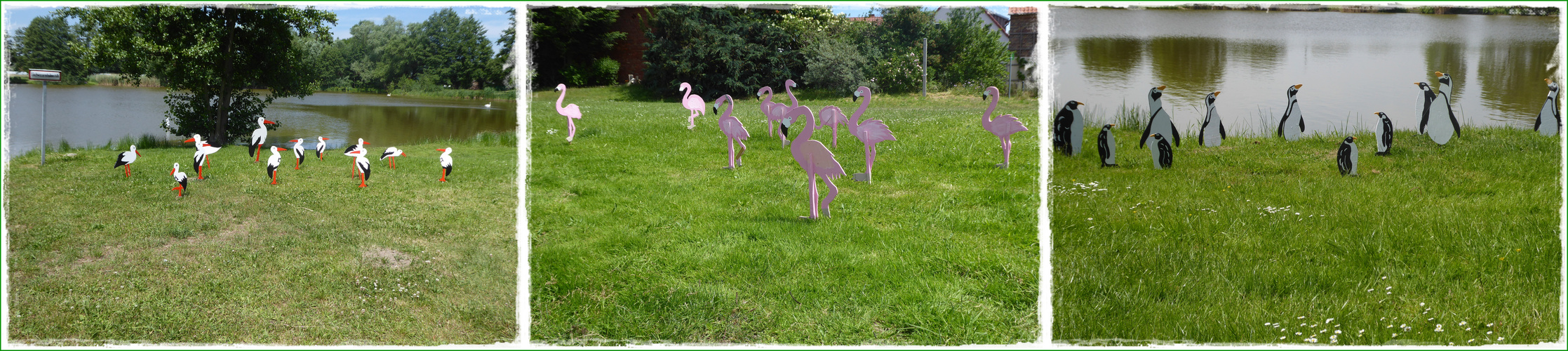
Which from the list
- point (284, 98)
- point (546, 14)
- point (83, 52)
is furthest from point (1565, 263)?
point (83, 52)

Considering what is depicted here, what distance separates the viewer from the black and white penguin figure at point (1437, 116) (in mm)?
6102

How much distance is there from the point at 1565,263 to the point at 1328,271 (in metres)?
0.78

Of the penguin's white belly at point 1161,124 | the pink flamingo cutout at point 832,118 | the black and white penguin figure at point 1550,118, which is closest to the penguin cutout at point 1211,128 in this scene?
the penguin's white belly at point 1161,124

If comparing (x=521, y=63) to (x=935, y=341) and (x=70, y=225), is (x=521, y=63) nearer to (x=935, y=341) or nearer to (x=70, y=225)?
(x=935, y=341)

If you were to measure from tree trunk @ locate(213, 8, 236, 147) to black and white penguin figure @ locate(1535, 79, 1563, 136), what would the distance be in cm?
1113

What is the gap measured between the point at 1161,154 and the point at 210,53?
26.2ft

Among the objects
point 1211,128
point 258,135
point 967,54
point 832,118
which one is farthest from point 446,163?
point 1211,128

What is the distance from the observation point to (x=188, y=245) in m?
4.89

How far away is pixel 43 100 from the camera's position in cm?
559

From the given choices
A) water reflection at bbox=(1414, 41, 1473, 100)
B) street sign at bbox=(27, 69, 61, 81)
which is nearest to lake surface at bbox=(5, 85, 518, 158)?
street sign at bbox=(27, 69, 61, 81)

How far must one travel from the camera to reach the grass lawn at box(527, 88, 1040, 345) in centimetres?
291

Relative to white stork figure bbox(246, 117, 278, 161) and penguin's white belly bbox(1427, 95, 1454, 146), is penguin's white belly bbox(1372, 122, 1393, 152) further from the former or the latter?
white stork figure bbox(246, 117, 278, 161)

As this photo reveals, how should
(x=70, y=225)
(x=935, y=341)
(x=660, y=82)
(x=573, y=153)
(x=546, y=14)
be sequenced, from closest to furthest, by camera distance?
1. (x=935, y=341)
2. (x=546, y=14)
3. (x=70, y=225)
4. (x=660, y=82)
5. (x=573, y=153)

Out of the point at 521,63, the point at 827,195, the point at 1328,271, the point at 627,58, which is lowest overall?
the point at 1328,271
